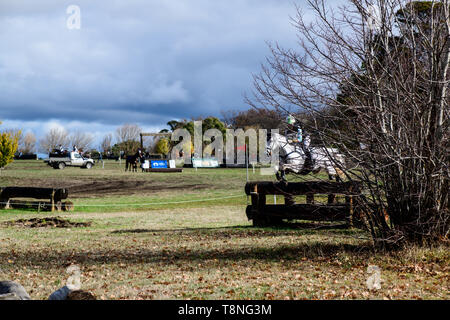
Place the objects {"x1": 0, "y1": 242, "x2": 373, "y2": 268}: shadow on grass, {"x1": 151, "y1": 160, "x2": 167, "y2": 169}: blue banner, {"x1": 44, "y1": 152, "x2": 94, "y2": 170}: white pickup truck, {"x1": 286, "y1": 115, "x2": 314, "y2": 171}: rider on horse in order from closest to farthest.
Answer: {"x1": 286, "y1": 115, "x2": 314, "y2": 171}: rider on horse < {"x1": 0, "y1": 242, "x2": 373, "y2": 268}: shadow on grass < {"x1": 151, "y1": 160, "x2": 167, "y2": 169}: blue banner < {"x1": 44, "y1": 152, "x2": 94, "y2": 170}: white pickup truck

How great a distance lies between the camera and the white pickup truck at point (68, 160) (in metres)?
49.5

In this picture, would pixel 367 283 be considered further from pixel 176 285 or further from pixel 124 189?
pixel 124 189

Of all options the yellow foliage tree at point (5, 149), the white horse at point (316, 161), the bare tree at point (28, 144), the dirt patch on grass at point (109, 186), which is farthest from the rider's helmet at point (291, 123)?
the bare tree at point (28, 144)

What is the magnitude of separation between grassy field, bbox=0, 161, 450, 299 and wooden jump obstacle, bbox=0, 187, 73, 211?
9.91 feet

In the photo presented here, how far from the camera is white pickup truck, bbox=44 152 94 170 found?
49.5 metres

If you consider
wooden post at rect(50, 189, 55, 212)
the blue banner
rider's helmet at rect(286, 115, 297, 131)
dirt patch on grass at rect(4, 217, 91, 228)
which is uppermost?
rider's helmet at rect(286, 115, 297, 131)

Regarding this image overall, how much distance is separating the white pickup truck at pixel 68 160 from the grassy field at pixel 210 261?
33.1 meters

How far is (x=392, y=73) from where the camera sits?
858 cm

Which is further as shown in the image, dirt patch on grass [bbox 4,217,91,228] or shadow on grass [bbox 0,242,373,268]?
dirt patch on grass [bbox 4,217,91,228]

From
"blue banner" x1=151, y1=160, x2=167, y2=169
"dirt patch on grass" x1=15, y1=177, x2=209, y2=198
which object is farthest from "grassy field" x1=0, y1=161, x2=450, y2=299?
"blue banner" x1=151, y1=160, x2=167, y2=169

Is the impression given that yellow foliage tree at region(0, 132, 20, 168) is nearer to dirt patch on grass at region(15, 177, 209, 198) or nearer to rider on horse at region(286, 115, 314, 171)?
dirt patch on grass at region(15, 177, 209, 198)

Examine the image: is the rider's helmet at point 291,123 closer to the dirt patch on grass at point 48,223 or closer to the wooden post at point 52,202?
the dirt patch on grass at point 48,223
